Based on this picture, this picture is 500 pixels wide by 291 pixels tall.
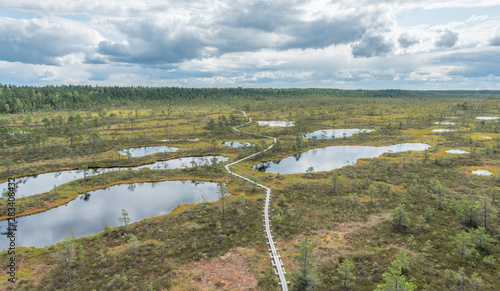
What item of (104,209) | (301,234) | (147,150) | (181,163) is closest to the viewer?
(301,234)

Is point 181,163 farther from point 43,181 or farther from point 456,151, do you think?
point 456,151

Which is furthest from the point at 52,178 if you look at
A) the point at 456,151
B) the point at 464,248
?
the point at 456,151

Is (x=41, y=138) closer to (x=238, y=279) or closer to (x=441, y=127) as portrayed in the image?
(x=238, y=279)

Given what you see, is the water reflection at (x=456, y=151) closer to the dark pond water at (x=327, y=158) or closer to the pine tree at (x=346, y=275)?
the dark pond water at (x=327, y=158)

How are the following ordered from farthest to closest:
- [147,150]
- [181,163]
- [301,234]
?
[147,150]
[181,163]
[301,234]

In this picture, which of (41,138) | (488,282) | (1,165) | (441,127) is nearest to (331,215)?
(488,282)
